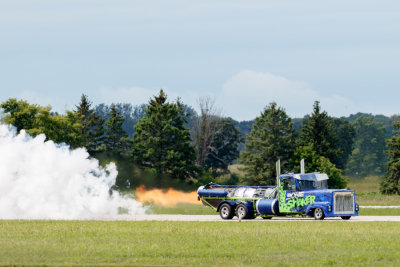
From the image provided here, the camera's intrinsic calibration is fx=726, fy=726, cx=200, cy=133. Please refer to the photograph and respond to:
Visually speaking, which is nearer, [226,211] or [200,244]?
[200,244]

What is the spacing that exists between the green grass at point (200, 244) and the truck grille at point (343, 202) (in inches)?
197

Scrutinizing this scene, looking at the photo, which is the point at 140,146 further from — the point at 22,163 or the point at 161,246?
the point at 161,246

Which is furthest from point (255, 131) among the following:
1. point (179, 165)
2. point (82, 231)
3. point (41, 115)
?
point (82, 231)

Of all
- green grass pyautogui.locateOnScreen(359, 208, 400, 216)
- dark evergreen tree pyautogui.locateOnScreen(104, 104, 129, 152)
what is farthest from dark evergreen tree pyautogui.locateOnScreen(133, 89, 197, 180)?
green grass pyautogui.locateOnScreen(359, 208, 400, 216)

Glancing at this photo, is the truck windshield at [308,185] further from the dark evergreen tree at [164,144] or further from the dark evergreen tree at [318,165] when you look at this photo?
the dark evergreen tree at [164,144]

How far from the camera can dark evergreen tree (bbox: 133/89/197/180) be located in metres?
99.6

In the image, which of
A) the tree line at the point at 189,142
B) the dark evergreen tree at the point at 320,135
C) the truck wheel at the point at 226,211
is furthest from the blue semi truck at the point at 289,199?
the dark evergreen tree at the point at 320,135

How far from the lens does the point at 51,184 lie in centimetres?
4303

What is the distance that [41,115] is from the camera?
91.8m

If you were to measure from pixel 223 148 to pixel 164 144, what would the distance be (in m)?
42.2

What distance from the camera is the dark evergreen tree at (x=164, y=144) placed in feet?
327

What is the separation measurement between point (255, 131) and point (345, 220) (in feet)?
217

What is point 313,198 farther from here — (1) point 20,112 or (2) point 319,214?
(1) point 20,112

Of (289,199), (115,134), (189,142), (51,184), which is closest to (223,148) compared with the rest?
(115,134)
